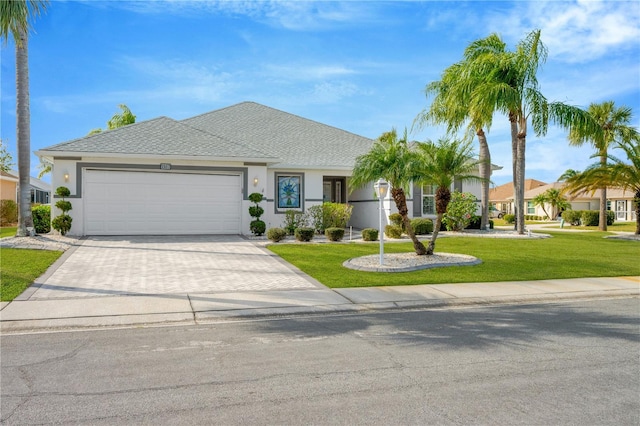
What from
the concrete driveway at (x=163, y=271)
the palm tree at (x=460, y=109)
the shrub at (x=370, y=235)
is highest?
the palm tree at (x=460, y=109)

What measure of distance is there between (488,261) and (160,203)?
Result: 13556 millimetres

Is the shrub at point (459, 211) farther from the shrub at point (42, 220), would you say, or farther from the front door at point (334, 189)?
the shrub at point (42, 220)

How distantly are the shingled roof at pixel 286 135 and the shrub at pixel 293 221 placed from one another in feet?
8.99

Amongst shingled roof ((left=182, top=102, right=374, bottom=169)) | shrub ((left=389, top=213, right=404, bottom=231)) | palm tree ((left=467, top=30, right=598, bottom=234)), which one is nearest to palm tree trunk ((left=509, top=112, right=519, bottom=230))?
palm tree ((left=467, top=30, right=598, bottom=234))

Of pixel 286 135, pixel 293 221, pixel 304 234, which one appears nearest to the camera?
pixel 304 234

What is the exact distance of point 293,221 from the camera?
1975cm

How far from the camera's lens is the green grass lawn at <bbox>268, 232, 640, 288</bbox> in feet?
33.2

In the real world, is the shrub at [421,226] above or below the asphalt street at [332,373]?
above

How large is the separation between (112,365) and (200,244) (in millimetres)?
11445

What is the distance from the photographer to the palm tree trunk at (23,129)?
15.4m

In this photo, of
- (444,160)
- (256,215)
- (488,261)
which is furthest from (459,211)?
(444,160)

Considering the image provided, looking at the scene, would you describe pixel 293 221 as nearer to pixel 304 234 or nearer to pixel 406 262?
pixel 304 234

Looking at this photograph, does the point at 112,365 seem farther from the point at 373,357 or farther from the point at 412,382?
the point at 412,382

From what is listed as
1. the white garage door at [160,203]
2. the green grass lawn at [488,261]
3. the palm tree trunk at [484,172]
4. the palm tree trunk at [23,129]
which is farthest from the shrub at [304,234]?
the palm tree trunk at [484,172]
